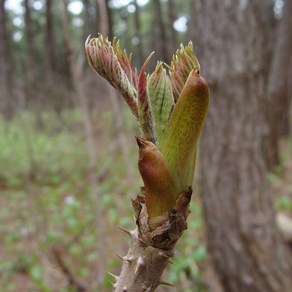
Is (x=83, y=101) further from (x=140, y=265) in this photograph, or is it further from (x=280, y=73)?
(x=280, y=73)

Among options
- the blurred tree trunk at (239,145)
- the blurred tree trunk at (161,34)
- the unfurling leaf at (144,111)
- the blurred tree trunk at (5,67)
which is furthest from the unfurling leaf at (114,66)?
the blurred tree trunk at (5,67)

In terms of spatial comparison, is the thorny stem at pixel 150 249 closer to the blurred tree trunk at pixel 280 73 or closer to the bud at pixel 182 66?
the bud at pixel 182 66

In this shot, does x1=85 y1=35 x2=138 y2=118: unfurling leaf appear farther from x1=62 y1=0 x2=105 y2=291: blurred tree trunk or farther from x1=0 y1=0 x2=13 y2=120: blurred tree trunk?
x1=0 y1=0 x2=13 y2=120: blurred tree trunk

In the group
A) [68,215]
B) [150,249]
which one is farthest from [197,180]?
[150,249]

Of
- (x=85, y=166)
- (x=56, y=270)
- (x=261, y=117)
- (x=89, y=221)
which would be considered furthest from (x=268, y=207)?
(x=85, y=166)

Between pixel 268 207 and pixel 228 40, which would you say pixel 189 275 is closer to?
pixel 268 207
